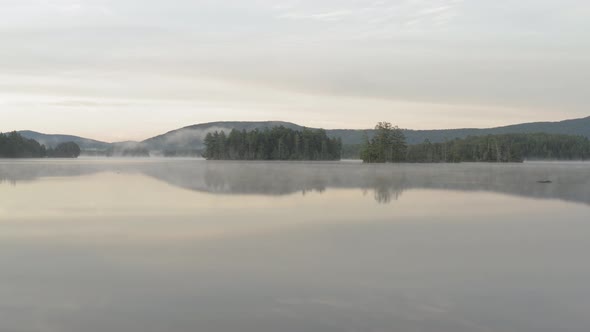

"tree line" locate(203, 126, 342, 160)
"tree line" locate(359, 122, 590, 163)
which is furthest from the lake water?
"tree line" locate(203, 126, 342, 160)

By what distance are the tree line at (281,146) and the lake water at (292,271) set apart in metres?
153

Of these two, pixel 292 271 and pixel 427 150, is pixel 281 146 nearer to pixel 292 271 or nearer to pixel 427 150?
pixel 427 150

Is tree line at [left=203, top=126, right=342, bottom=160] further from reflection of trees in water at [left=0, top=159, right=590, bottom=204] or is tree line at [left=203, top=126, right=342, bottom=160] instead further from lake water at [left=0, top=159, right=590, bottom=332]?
lake water at [left=0, top=159, right=590, bottom=332]

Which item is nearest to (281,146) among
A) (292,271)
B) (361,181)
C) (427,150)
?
(427,150)

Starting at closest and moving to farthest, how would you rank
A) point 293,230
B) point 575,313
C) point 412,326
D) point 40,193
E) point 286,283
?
point 412,326 → point 575,313 → point 286,283 → point 293,230 → point 40,193

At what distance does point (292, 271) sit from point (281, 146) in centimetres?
16222

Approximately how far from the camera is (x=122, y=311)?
776 cm

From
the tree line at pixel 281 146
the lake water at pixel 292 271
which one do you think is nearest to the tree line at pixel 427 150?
the tree line at pixel 281 146

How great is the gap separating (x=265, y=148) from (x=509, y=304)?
167m

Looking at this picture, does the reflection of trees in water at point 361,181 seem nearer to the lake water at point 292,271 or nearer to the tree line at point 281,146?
the lake water at point 292,271

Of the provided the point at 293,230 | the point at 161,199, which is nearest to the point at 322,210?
the point at 293,230

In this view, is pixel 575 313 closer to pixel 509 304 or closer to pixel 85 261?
pixel 509 304

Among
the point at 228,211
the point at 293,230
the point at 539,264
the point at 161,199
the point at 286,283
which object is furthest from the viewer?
the point at 161,199

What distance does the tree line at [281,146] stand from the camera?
17288cm
